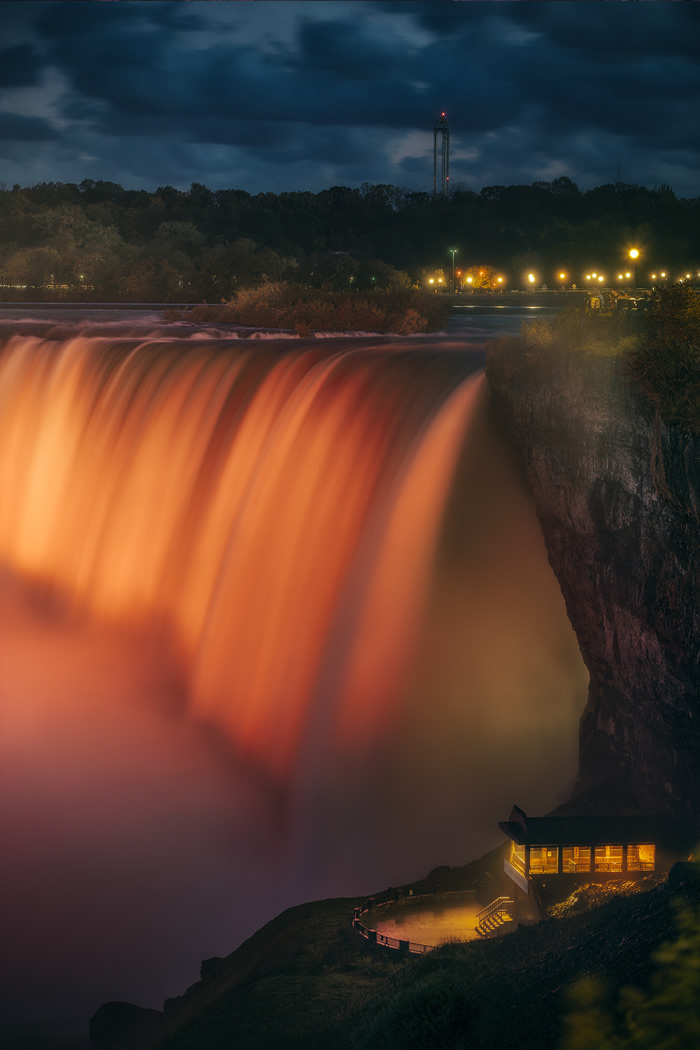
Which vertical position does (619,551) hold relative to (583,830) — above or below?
above

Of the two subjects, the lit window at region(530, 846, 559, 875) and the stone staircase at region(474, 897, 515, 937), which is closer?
the stone staircase at region(474, 897, 515, 937)

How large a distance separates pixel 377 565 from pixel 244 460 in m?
4.53

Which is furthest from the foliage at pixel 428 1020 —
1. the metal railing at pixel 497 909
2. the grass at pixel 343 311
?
the grass at pixel 343 311

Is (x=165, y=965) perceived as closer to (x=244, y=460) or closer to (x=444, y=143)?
(x=244, y=460)

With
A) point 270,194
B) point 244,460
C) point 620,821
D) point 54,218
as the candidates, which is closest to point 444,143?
point 270,194

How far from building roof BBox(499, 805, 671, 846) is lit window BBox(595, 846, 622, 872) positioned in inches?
4.4

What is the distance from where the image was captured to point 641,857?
14.6 m

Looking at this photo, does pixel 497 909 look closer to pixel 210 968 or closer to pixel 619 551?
pixel 210 968

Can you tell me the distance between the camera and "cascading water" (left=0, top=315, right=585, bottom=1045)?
53.9 ft

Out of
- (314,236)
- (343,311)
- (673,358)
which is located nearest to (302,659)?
(673,358)

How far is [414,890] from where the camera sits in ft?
47.1

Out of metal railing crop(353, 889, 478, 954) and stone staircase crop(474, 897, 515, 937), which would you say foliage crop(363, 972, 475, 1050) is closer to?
metal railing crop(353, 889, 478, 954)

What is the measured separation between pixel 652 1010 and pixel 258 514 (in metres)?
13.3

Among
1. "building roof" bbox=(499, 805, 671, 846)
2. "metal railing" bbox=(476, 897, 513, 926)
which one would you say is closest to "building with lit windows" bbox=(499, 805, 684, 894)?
"building roof" bbox=(499, 805, 671, 846)
